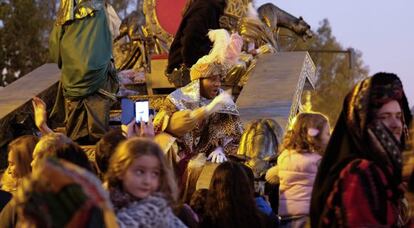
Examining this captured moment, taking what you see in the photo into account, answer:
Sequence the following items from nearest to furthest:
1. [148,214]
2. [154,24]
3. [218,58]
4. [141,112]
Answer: [148,214]
[141,112]
[218,58]
[154,24]

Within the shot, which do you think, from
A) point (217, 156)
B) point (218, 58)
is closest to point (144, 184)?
point (217, 156)

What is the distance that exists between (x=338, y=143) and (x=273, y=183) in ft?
9.07

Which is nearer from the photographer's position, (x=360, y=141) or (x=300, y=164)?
(x=360, y=141)

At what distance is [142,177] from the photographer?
4.87 metres

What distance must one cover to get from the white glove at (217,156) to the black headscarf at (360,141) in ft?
13.5

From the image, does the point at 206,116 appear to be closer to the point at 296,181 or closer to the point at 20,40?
the point at 296,181

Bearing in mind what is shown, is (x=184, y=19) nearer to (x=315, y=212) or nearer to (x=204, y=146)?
(x=204, y=146)

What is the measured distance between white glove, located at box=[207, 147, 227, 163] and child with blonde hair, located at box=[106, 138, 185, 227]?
13.6 ft

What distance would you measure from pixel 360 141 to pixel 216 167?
2.31m

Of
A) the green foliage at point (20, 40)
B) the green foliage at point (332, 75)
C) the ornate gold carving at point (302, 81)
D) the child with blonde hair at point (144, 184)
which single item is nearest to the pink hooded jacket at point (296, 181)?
the child with blonde hair at point (144, 184)

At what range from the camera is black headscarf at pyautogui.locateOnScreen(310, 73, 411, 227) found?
4.80 meters

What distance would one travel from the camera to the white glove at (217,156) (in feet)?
29.8

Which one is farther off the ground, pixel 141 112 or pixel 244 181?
pixel 141 112

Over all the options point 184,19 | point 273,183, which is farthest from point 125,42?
point 273,183
